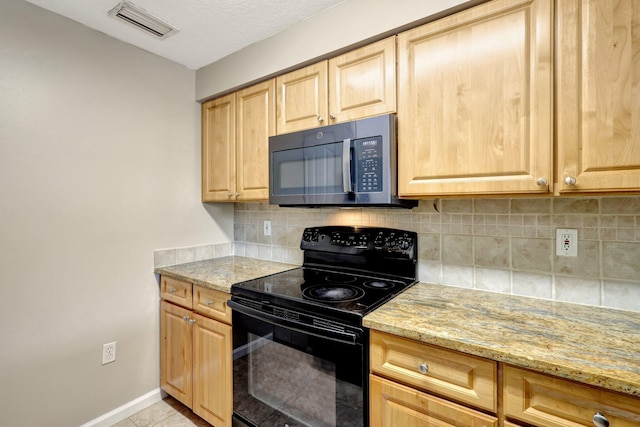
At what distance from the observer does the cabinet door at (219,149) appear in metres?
2.08

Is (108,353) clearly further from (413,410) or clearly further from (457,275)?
(457,275)

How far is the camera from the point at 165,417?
188cm

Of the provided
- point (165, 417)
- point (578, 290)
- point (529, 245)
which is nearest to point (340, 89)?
point (529, 245)

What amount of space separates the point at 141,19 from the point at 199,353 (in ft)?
6.27

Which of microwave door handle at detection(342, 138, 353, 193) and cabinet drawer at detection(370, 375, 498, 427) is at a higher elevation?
microwave door handle at detection(342, 138, 353, 193)

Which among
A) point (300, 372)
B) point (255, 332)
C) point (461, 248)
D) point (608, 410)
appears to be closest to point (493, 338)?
point (608, 410)

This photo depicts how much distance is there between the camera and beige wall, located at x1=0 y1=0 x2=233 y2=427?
1486 millimetres

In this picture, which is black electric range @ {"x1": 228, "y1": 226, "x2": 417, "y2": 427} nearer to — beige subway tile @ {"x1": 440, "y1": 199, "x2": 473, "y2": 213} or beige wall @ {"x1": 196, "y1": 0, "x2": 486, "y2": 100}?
beige subway tile @ {"x1": 440, "y1": 199, "x2": 473, "y2": 213}

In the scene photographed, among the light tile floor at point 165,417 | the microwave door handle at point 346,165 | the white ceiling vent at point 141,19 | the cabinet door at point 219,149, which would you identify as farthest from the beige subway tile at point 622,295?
the white ceiling vent at point 141,19

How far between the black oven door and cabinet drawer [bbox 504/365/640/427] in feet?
1.56

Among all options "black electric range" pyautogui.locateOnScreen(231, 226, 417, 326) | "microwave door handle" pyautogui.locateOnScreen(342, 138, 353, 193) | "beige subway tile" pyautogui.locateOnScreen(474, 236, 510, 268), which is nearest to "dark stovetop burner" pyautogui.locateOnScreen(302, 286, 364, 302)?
"black electric range" pyautogui.locateOnScreen(231, 226, 417, 326)

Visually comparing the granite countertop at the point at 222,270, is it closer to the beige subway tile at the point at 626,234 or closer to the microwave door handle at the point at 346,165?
the microwave door handle at the point at 346,165

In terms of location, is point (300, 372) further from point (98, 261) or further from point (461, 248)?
point (98, 261)

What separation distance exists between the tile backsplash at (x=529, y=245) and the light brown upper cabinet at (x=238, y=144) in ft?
2.30
